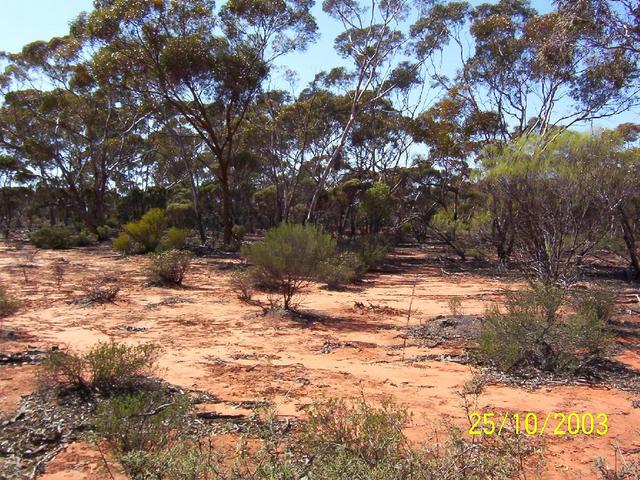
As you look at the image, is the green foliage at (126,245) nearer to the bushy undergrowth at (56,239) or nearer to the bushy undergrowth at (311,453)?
the bushy undergrowth at (56,239)

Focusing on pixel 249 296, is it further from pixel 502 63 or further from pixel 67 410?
pixel 502 63

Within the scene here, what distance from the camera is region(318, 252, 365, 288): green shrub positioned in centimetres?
1333

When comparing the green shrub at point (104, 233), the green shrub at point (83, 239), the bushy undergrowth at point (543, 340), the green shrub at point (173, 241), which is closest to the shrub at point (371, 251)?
the green shrub at point (173, 241)

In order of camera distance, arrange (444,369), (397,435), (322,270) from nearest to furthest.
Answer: (397,435), (444,369), (322,270)

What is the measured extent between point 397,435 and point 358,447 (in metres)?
0.28

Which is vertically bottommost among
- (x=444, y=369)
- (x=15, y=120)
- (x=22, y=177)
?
(x=444, y=369)

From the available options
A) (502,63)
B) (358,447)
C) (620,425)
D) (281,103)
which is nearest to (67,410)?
(358,447)

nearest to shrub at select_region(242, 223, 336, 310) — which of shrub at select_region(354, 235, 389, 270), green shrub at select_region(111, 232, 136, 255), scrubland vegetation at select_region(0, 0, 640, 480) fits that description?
scrubland vegetation at select_region(0, 0, 640, 480)

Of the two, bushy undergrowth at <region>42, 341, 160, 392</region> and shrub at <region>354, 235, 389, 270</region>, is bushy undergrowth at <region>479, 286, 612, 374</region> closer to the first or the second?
bushy undergrowth at <region>42, 341, 160, 392</region>

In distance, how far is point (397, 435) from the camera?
11.8ft

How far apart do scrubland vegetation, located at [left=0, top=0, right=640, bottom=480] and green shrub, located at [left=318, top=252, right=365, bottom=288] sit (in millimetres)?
100

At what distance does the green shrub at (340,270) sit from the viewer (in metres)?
13.3

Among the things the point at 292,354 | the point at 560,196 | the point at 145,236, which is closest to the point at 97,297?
the point at 292,354

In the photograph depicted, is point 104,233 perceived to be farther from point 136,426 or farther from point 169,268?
point 136,426
